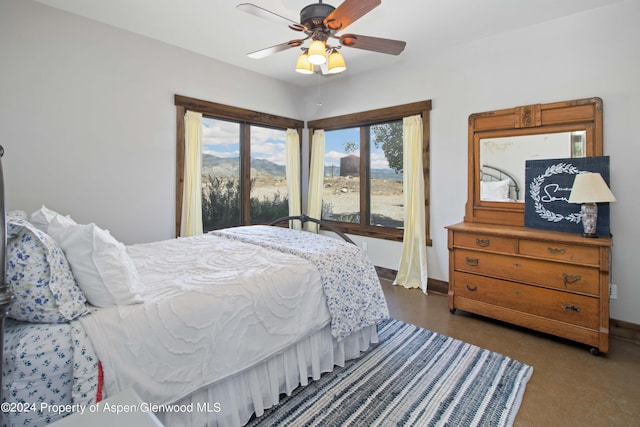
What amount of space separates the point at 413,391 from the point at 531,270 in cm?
149

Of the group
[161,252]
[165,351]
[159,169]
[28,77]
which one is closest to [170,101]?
[159,169]

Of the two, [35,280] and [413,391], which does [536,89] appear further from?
[35,280]

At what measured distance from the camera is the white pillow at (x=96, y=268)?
1312mm

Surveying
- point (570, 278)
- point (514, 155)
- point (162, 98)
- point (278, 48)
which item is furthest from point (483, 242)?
point (162, 98)

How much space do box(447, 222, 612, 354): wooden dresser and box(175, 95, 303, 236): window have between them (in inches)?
106

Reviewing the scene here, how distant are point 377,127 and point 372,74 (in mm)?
697

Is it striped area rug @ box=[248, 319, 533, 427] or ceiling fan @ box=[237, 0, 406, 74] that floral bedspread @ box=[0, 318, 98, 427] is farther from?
ceiling fan @ box=[237, 0, 406, 74]

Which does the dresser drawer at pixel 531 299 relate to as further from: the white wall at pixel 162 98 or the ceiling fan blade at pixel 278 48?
the ceiling fan blade at pixel 278 48

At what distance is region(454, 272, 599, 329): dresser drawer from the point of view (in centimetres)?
233

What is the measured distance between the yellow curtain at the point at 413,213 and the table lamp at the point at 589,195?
1539mm

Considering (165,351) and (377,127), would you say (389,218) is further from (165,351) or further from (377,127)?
(165,351)

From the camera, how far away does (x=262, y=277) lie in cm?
176

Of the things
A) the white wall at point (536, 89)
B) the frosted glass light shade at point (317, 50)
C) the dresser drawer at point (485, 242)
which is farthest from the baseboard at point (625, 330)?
the frosted glass light shade at point (317, 50)

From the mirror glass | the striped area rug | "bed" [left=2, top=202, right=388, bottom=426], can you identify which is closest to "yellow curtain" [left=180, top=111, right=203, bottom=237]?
"bed" [left=2, top=202, right=388, bottom=426]
